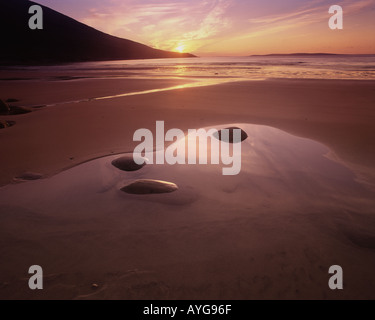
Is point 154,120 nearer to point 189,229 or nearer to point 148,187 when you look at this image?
point 148,187

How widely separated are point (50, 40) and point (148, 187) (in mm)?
78482

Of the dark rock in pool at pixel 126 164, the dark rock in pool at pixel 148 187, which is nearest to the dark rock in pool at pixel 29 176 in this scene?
the dark rock in pool at pixel 126 164

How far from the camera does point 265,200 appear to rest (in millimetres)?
2443

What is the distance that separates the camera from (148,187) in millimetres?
2609

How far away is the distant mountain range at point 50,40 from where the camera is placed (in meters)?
55.5

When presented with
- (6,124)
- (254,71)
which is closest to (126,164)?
(6,124)

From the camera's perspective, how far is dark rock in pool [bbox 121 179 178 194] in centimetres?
259

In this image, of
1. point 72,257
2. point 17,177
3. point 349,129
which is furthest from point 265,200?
point 349,129

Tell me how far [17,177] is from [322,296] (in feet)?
10.7

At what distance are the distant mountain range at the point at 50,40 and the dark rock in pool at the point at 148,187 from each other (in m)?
55.6

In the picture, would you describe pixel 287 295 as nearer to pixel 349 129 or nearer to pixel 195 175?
pixel 195 175

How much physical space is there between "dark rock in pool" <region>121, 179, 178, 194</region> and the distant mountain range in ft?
182

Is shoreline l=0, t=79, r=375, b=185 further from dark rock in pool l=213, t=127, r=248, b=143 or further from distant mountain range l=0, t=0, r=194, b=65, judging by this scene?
distant mountain range l=0, t=0, r=194, b=65

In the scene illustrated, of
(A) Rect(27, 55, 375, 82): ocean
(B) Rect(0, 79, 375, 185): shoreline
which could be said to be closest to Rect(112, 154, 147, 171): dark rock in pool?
(B) Rect(0, 79, 375, 185): shoreline
